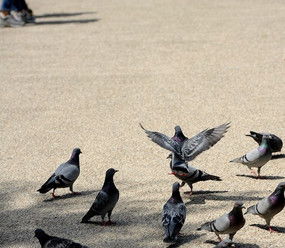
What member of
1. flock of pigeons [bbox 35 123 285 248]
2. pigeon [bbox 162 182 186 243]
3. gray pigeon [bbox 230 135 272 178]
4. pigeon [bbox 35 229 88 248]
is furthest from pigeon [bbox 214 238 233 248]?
gray pigeon [bbox 230 135 272 178]

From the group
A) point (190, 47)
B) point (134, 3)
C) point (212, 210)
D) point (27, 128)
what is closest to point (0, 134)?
point (27, 128)

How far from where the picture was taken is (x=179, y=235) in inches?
243

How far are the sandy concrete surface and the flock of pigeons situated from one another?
0.16 meters

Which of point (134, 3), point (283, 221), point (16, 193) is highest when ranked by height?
point (134, 3)

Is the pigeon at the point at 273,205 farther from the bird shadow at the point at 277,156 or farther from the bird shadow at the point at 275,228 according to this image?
the bird shadow at the point at 277,156

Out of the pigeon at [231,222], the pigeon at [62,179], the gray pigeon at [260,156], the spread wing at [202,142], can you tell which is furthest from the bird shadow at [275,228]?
the pigeon at [62,179]

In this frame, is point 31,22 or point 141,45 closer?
point 141,45

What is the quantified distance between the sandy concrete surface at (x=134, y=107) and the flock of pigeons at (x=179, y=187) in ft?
0.53

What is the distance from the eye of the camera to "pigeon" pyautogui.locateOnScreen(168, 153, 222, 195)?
6.85 m

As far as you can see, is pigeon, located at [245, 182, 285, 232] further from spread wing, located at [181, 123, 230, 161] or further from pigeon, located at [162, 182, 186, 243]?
spread wing, located at [181, 123, 230, 161]

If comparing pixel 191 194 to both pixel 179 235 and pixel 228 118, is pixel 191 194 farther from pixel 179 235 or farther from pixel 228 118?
pixel 228 118

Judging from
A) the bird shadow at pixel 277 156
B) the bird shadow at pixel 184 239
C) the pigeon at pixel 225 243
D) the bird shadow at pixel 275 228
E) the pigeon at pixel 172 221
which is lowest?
the bird shadow at pixel 275 228

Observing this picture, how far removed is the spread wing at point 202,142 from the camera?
22.3ft

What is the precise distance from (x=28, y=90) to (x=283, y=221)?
18.6ft
